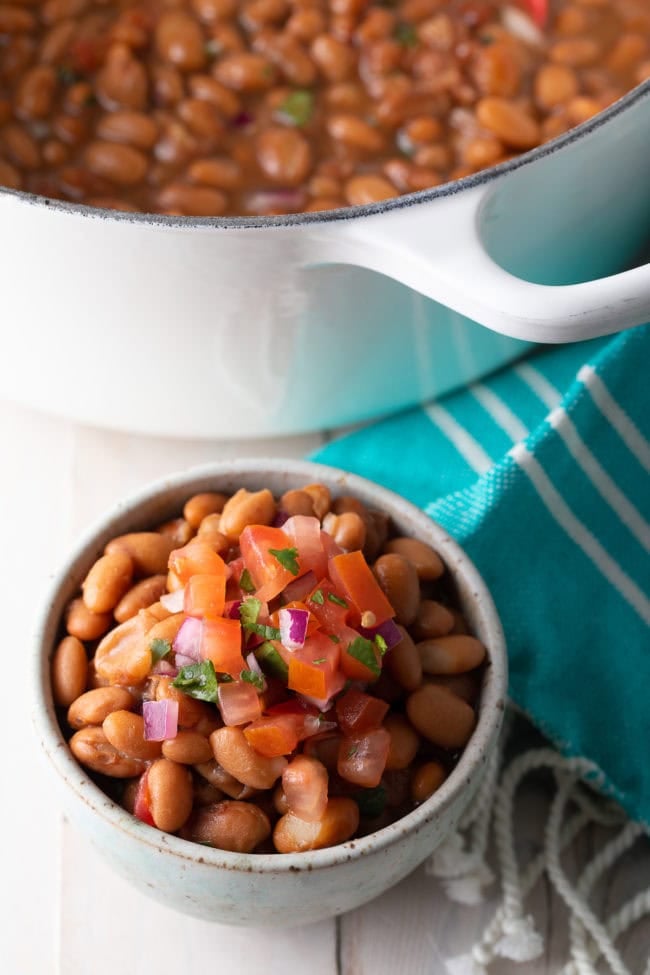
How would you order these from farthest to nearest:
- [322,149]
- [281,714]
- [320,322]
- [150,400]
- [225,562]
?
[322,149], [150,400], [320,322], [225,562], [281,714]

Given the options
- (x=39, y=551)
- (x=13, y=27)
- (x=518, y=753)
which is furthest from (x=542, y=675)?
(x=13, y=27)

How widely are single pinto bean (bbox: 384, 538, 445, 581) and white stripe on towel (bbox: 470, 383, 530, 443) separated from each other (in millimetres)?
295

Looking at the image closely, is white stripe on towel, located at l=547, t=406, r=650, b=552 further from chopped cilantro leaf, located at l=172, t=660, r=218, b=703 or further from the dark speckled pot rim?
chopped cilantro leaf, located at l=172, t=660, r=218, b=703

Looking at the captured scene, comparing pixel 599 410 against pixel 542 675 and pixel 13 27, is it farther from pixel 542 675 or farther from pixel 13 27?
pixel 13 27

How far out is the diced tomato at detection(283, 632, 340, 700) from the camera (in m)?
0.96

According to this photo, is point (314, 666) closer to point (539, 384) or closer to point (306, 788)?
point (306, 788)

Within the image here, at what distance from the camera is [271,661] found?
3.20ft

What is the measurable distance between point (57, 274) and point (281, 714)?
45 centimetres

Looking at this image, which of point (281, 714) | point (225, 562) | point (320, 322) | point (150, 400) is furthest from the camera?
point (150, 400)

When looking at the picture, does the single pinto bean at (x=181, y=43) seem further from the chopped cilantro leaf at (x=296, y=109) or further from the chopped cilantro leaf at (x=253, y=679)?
the chopped cilantro leaf at (x=253, y=679)

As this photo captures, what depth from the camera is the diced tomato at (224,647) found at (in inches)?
38.1

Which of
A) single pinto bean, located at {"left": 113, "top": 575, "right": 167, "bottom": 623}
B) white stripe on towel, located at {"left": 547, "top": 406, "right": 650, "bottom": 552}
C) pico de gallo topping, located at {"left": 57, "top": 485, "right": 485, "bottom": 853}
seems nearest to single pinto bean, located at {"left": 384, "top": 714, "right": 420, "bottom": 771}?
pico de gallo topping, located at {"left": 57, "top": 485, "right": 485, "bottom": 853}

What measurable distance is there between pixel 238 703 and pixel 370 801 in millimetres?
129

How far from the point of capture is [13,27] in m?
1.54
